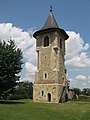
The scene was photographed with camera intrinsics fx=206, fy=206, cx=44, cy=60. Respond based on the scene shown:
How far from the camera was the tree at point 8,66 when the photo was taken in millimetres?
27250

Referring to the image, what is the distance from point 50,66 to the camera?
121 ft

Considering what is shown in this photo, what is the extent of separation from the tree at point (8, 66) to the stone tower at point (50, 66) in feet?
28.8

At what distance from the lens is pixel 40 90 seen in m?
36.9

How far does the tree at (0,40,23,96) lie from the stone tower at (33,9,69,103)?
28.8ft

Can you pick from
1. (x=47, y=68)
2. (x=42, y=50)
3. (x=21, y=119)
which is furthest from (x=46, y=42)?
(x=21, y=119)

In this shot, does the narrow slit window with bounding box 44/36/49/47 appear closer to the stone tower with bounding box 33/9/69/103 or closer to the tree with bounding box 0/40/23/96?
the stone tower with bounding box 33/9/69/103

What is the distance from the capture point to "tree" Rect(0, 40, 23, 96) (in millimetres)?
27250

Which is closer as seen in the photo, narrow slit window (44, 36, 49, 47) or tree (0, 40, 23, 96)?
tree (0, 40, 23, 96)

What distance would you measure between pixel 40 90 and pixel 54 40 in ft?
30.9

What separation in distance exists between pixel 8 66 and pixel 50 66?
11.0 meters

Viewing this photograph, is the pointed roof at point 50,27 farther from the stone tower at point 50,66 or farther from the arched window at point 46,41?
the arched window at point 46,41

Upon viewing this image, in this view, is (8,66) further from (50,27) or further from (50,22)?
(50,22)

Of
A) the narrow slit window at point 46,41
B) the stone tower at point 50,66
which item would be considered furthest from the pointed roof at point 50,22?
the narrow slit window at point 46,41

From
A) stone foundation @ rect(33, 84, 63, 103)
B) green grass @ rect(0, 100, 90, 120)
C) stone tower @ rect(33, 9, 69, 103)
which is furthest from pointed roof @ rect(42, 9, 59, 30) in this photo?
green grass @ rect(0, 100, 90, 120)
